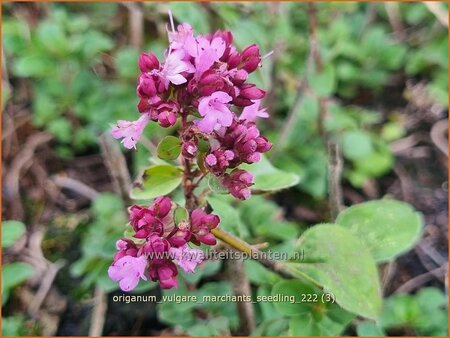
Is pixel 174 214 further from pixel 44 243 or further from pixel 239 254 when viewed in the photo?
pixel 44 243

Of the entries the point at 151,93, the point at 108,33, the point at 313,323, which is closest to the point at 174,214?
the point at 151,93

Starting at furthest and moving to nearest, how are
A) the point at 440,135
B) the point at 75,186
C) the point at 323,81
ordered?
the point at 440,135 → the point at 75,186 → the point at 323,81

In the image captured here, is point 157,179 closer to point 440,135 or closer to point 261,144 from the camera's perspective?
point 261,144

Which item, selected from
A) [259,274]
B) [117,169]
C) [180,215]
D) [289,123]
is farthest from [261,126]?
[180,215]

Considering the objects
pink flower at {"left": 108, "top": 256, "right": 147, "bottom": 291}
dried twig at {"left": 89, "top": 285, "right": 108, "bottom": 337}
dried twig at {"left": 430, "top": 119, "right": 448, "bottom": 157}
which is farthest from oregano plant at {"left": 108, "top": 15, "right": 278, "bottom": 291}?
dried twig at {"left": 430, "top": 119, "right": 448, "bottom": 157}

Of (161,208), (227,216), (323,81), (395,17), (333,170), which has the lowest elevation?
(161,208)

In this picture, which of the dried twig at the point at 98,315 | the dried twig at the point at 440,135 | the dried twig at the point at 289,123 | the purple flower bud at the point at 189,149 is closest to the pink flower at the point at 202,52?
the purple flower bud at the point at 189,149

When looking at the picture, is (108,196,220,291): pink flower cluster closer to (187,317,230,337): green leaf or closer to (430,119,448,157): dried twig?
(187,317,230,337): green leaf
